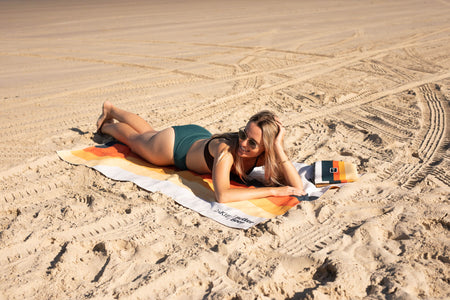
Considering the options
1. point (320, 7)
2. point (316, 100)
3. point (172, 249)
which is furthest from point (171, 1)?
point (172, 249)

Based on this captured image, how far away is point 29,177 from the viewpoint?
13.4ft

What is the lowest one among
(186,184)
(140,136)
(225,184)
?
(186,184)

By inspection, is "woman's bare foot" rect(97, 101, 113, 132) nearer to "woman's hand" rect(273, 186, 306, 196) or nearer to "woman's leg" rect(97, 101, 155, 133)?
"woman's leg" rect(97, 101, 155, 133)

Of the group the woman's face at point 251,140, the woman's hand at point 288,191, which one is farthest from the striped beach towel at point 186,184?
the woman's face at point 251,140

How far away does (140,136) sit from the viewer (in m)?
4.39

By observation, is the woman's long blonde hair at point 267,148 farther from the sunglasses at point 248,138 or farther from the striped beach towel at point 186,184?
the striped beach towel at point 186,184

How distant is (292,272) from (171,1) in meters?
22.6

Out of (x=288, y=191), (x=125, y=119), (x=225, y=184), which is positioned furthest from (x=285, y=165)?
(x=125, y=119)

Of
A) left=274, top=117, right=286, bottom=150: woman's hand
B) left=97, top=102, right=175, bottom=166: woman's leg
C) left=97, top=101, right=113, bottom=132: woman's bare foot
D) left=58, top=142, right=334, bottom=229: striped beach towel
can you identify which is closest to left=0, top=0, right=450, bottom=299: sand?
left=58, top=142, right=334, bottom=229: striped beach towel

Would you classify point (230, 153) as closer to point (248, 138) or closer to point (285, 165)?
point (248, 138)

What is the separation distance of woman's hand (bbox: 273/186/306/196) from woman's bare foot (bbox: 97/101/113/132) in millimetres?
2328

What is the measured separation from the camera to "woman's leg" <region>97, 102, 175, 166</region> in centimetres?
410

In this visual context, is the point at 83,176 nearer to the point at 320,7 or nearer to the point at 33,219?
the point at 33,219

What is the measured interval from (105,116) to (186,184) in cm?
161
